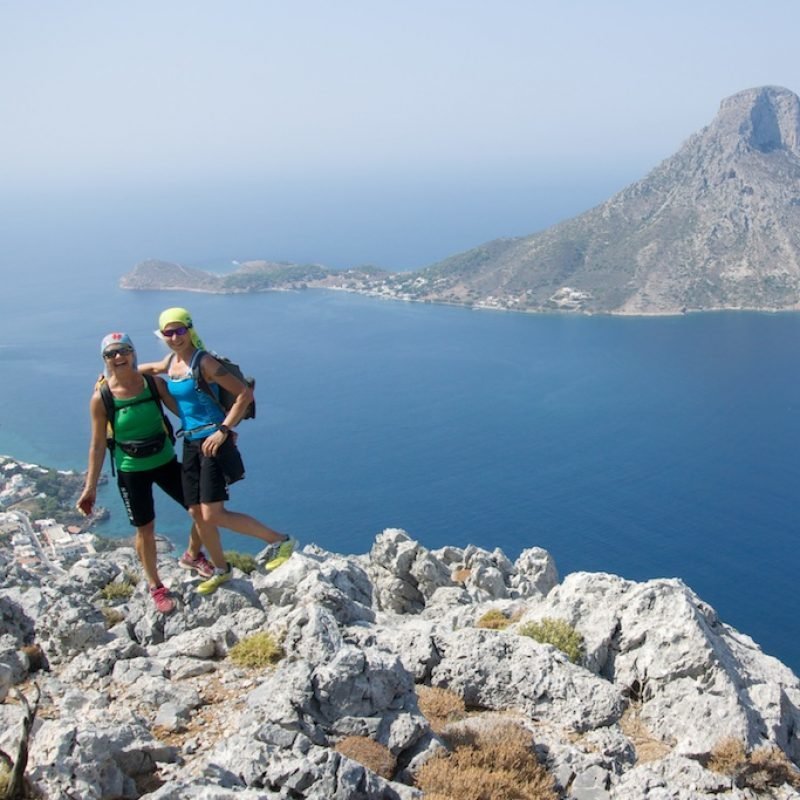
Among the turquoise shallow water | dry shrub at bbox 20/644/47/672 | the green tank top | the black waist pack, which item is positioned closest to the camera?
the green tank top

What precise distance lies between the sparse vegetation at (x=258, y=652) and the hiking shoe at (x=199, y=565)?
5.41 ft

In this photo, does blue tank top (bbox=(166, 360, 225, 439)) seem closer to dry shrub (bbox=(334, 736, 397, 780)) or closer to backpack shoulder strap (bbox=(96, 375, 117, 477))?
backpack shoulder strap (bbox=(96, 375, 117, 477))

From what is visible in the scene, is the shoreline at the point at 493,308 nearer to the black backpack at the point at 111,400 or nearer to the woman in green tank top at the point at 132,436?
the woman in green tank top at the point at 132,436

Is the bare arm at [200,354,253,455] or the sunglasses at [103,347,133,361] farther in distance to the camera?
the bare arm at [200,354,253,455]

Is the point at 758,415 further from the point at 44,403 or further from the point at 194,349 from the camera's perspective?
the point at 194,349

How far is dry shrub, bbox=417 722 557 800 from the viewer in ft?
19.8

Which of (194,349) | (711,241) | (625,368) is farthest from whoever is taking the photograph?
(711,241)

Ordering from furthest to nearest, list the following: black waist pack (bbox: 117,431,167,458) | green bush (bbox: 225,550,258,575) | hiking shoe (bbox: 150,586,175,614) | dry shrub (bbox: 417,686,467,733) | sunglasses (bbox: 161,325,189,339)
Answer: green bush (bbox: 225,550,258,575) < hiking shoe (bbox: 150,586,175,614) < black waist pack (bbox: 117,431,167,458) < sunglasses (bbox: 161,325,189,339) < dry shrub (bbox: 417,686,467,733)

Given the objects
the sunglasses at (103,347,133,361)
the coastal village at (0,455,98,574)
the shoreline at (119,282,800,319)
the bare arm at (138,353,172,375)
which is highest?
the sunglasses at (103,347,133,361)

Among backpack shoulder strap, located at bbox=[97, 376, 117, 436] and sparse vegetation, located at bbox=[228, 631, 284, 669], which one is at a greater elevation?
backpack shoulder strap, located at bbox=[97, 376, 117, 436]

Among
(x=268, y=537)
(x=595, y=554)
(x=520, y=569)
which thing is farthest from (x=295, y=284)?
(x=268, y=537)

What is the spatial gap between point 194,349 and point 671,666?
6447 mm

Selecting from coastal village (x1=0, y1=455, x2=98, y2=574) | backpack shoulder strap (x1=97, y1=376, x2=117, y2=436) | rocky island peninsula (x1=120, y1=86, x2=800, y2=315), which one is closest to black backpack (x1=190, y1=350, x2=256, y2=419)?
backpack shoulder strap (x1=97, y1=376, x2=117, y2=436)

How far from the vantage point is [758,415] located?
323 ft
